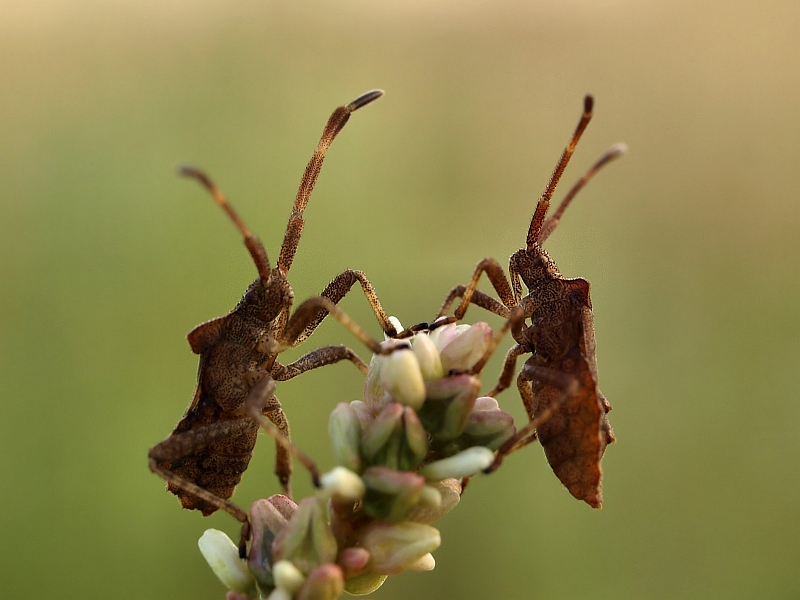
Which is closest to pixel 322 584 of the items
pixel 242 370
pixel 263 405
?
pixel 263 405

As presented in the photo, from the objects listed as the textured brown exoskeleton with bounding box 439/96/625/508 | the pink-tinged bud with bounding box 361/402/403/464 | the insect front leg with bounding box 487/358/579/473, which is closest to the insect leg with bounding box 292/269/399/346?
the textured brown exoskeleton with bounding box 439/96/625/508

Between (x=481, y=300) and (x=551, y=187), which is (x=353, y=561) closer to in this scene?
(x=481, y=300)

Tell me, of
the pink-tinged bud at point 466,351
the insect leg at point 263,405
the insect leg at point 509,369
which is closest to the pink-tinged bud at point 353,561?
the insect leg at point 263,405

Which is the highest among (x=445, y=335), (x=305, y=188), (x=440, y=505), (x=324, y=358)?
(x=305, y=188)

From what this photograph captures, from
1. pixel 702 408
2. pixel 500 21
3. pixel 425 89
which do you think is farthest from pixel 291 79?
pixel 702 408

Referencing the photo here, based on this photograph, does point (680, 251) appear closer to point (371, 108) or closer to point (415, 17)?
point (371, 108)

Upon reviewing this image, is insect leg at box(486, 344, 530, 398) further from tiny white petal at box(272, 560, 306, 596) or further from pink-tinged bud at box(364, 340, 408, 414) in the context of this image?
tiny white petal at box(272, 560, 306, 596)
